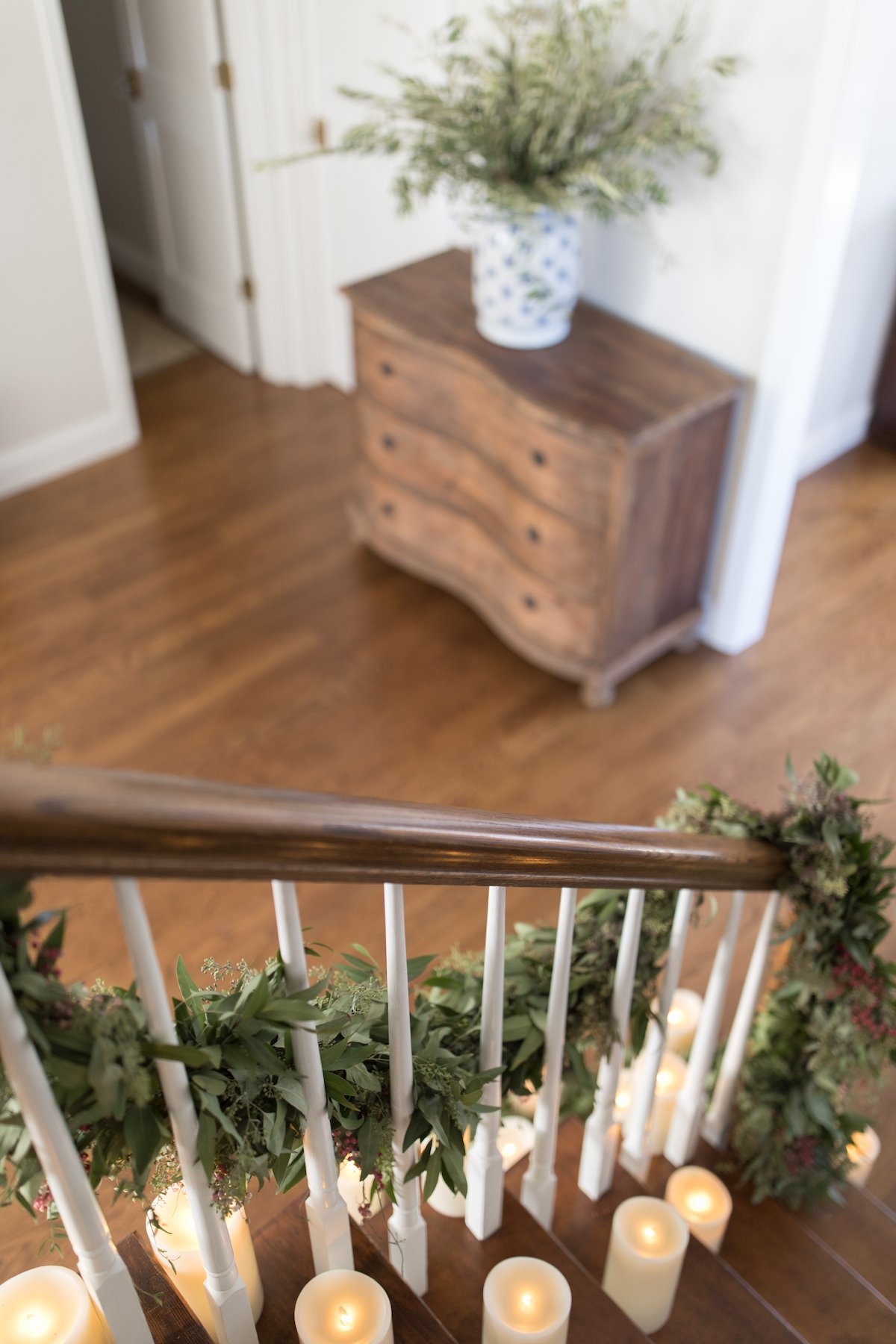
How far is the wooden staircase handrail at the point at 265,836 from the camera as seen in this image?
2.28 feet

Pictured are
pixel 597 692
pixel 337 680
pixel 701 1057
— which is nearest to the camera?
pixel 701 1057

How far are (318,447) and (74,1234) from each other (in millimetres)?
3708

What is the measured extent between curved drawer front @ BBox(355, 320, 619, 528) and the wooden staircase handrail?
6.07 feet

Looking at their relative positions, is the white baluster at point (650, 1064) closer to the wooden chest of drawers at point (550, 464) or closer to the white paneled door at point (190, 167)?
the wooden chest of drawers at point (550, 464)

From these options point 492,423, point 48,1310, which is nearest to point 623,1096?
point 48,1310

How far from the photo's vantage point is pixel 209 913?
2.74m

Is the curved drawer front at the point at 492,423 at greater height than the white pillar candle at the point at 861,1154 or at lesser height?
greater

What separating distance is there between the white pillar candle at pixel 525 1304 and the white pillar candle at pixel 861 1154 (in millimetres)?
960

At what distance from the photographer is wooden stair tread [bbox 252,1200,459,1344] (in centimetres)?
121

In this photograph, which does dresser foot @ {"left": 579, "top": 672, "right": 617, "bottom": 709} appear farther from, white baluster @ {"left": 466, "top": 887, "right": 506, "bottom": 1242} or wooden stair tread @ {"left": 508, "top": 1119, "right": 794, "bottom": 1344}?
white baluster @ {"left": 466, "top": 887, "right": 506, "bottom": 1242}

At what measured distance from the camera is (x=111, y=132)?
5.02 metres

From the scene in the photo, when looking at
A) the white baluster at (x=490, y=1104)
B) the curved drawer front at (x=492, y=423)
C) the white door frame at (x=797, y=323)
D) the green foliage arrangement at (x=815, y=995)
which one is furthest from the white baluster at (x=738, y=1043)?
the white door frame at (x=797, y=323)

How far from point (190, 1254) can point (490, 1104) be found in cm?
34

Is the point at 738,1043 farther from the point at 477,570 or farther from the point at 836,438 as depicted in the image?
the point at 836,438
